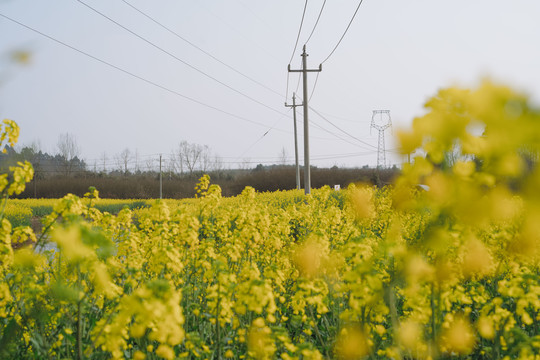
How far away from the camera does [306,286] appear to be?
A: 2047mm

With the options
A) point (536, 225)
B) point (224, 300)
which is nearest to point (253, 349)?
point (224, 300)

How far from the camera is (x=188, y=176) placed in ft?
147

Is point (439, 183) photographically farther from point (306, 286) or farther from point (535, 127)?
point (306, 286)

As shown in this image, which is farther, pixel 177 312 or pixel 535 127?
pixel 177 312

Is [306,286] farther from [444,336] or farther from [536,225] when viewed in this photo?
[536,225]

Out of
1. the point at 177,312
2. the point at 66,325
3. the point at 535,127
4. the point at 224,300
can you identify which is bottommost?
the point at 66,325

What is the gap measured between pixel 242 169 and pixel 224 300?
203ft

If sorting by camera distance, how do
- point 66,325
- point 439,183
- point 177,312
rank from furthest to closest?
point 66,325 → point 177,312 → point 439,183

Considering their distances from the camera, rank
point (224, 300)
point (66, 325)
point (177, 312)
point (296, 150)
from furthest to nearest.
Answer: point (296, 150), point (66, 325), point (224, 300), point (177, 312)

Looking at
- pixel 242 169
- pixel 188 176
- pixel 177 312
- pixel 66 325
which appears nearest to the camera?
pixel 177 312

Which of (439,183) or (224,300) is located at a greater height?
(439,183)

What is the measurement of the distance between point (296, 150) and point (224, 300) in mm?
19832

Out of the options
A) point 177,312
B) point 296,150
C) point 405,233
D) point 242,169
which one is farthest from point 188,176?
point 177,312

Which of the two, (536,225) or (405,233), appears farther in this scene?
(405,233)
